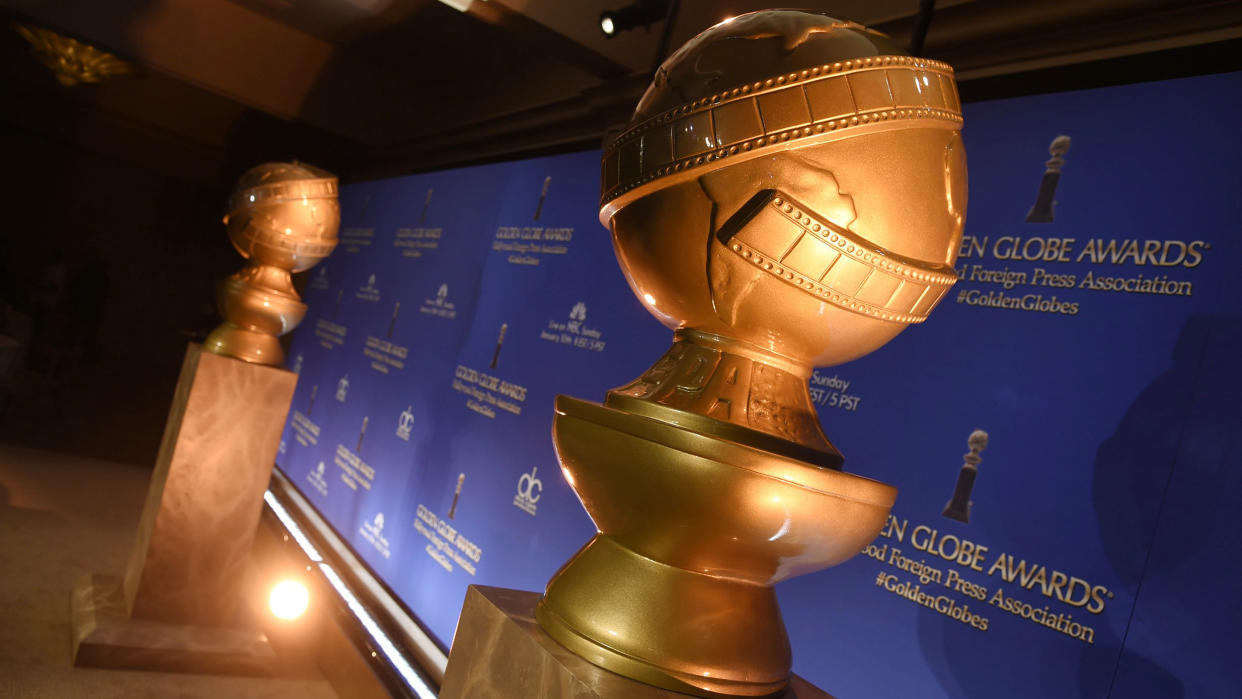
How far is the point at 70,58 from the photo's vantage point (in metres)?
6.76

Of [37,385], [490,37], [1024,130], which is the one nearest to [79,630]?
[490,37]

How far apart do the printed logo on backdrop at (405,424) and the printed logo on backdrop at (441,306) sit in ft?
1.78

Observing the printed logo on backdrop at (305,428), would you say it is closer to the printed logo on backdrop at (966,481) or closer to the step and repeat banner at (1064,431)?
the step and repeat banner at (1064,431)

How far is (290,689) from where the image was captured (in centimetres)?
362

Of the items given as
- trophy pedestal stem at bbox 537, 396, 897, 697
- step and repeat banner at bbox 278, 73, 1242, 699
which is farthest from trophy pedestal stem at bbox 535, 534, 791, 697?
step and repeat banner at bbox 278, 73, 1242, 699

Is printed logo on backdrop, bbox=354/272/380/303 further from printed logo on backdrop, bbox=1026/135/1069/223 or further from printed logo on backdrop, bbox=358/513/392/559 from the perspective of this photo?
printed logo on backdrop, bbox=1026/135/1069/223

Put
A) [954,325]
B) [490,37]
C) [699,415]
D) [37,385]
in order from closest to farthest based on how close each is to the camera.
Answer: [699,415] < [954,325] < [490,37] < [37,385]

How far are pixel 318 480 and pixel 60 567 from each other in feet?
A: 5.22

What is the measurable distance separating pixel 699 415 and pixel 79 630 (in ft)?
11.7

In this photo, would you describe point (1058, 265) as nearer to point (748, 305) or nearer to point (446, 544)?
point (748, 305)

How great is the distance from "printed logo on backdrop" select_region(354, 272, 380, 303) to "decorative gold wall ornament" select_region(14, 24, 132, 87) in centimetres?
285

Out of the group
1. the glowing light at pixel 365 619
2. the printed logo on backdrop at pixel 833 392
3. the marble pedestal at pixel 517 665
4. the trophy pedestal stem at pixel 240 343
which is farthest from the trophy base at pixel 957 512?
the trophy pedestal stem at pixel 240 343

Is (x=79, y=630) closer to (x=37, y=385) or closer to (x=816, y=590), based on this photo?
(x=816, y=590)

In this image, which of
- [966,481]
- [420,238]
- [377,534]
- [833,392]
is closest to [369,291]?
[420,238]
